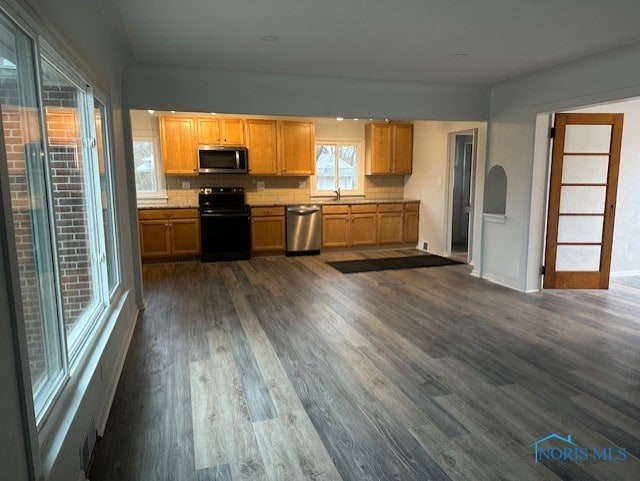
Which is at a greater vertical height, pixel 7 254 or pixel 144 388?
pixel 7 254

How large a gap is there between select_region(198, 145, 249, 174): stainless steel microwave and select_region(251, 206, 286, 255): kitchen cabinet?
2.43ft

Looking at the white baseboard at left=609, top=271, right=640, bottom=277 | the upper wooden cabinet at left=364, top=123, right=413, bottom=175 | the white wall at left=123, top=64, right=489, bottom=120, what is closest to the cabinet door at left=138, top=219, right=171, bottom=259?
the white wall at left=123, top=64, right=489, bottom=120

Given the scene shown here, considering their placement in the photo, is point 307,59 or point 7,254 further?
point 307,59

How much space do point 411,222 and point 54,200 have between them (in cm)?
649

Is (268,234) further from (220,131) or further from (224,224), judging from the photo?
(220,131)

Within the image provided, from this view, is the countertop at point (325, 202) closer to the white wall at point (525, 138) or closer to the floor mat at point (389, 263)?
the floor mat at point (389, 263)

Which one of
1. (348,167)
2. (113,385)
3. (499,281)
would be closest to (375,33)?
(113,385)

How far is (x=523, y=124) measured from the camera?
4.86 metres

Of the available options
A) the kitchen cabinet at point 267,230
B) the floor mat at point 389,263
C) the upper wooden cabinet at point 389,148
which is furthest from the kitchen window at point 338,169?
the floor mat at point 389,263

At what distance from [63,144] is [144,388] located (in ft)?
5.20

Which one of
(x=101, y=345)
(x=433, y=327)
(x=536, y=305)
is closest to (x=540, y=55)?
(x=536, y=305)

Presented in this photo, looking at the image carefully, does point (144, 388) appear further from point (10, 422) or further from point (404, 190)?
Result: point (404, 190)

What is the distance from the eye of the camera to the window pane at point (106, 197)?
3.18 m

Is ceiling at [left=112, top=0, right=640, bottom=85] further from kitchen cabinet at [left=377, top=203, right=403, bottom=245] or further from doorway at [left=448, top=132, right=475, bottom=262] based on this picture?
kitchen cabinet at [left=377, top=203, right=403, bottom=245]
